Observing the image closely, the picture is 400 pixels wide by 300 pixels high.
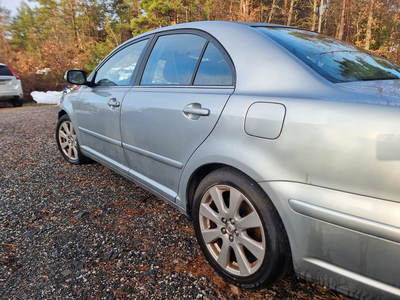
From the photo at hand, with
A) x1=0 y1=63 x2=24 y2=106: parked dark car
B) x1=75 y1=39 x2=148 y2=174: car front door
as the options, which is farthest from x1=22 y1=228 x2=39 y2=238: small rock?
x1=0 y1=63 x2=24 y2=106: parked dark car

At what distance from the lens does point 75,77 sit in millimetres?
3225

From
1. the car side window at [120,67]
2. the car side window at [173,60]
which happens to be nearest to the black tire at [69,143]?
the car side window at [120,67]

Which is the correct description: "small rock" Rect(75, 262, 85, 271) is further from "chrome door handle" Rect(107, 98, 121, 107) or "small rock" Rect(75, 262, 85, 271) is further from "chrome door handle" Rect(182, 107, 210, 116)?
"chrome door handle" Rect(107, 98, 121, 107)

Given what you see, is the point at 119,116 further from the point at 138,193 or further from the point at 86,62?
the point at 86,62

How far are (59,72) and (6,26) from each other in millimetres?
28005

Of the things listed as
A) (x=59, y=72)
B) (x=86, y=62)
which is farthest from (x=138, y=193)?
(x=86, y=62)

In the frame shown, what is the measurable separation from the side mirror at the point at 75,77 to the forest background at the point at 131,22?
1414 cm

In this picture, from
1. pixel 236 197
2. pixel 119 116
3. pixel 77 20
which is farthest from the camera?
pixel 77 20

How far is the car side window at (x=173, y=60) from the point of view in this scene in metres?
2.05

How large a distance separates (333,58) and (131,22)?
95.0 ft

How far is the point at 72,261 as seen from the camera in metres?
1.93

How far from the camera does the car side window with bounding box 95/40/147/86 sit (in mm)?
2686

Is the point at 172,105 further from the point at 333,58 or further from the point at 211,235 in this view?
the point at 333,58

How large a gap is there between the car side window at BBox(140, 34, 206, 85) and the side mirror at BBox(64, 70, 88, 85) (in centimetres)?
115
